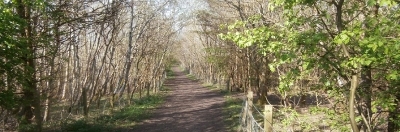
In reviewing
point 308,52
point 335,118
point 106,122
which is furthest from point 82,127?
point 308,52

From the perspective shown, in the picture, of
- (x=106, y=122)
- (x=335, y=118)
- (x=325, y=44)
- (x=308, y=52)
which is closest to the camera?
(x=308, y=52)

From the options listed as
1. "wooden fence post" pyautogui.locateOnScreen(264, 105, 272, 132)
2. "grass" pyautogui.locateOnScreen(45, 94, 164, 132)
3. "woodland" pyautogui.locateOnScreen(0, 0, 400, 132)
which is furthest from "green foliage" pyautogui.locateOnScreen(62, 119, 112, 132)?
"wooden fence post" pyautogui.locateOnScreen(264, 105, 272, 132)

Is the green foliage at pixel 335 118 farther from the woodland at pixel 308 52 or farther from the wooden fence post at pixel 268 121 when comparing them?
the wooden fence post at pixel 268 121

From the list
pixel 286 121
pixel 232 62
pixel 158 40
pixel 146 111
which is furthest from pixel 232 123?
pixel 158 40

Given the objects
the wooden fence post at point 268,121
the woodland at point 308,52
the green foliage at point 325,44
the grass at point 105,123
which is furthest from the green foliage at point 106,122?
the green foliage at point 325,44

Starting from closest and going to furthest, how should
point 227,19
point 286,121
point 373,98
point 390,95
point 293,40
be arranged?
point 293,40, point 390,95, point 373,98, point 286,121, point 227,19

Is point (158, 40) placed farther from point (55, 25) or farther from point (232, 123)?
point (55, 25)

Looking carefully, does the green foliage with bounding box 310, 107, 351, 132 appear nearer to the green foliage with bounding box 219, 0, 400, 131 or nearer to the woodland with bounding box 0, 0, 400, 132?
the woodland with bounding box 0, 0, 400, 132

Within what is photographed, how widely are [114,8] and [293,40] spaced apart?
8.02 m

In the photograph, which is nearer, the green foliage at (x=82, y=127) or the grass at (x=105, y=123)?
the green foliage at (x=82, y=127)

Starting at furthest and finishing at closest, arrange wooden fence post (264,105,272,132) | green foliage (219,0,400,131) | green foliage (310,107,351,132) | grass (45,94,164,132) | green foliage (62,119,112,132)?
1. grass (45,94,164,132)
2. green foliage (62,119,112,132)
3. wooden fence post (264,105,272,132)
4. green foliage (310,107,351,132)
5. green foliage (219,0,400,131)

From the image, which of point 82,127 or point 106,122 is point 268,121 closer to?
point 82,127

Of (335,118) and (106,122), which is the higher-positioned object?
(335,118)

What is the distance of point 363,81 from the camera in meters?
5.30
